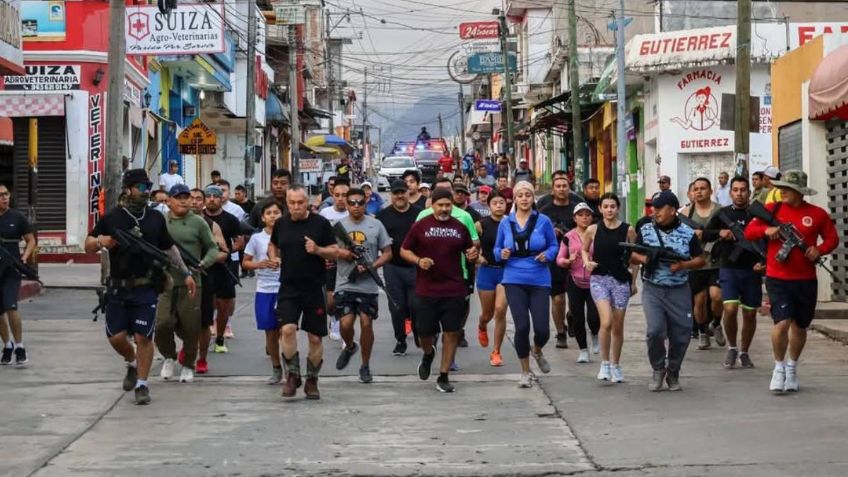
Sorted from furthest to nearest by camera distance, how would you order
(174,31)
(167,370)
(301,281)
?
(174,31), (167,370), (301,281)

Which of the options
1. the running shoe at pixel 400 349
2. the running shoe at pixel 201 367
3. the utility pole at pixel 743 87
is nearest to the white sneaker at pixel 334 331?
the running shoe at pixel 400 349

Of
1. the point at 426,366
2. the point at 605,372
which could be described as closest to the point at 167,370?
the point at 426,366

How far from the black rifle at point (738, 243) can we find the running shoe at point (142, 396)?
213 inches

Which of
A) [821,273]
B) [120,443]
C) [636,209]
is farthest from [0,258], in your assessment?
[636,209]

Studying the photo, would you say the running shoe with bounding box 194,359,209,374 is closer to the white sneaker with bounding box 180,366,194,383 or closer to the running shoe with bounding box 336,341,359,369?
the white sneaker with bounding box 180,366,194,383

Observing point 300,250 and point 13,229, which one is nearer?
point 300,250

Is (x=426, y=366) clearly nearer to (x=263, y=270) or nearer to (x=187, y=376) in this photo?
(x=263, y=270)

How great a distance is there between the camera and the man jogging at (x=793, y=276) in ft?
38.4

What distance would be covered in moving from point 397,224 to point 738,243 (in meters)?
3.53

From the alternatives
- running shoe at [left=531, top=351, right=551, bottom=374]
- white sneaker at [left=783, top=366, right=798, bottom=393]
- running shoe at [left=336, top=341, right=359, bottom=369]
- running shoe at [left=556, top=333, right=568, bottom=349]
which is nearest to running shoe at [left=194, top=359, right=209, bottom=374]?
running shoe at [left=336, top=341, right=359, bottom=369]

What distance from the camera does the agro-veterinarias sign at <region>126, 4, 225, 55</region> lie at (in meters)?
27.0

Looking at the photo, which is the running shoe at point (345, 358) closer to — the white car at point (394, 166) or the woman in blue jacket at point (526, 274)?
the woman in blue jacket at point (526, 274)

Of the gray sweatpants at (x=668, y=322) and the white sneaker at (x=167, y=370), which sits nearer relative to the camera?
the gray sweatpants at (x=668, y=322)

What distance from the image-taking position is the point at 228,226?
1516cm
